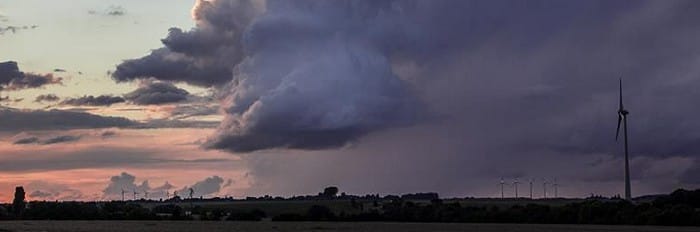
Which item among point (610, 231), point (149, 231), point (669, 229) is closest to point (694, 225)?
point (669, 229)

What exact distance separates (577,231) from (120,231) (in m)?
86.4

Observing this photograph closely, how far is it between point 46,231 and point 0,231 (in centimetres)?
925

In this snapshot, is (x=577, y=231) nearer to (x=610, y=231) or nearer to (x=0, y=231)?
(x=610, y=231)

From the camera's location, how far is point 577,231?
200 meters

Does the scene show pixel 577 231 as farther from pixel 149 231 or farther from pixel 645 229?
pixel 149 231

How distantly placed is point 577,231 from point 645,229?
492 inches

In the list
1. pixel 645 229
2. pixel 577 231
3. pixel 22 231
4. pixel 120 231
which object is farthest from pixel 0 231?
pixel 645 229

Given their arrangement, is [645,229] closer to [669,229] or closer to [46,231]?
[669,229]

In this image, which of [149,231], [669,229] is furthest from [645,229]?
[149,231]

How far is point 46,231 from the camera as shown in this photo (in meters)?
197

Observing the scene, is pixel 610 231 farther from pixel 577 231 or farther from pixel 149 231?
pixel 149 231

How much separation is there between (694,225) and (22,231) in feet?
415

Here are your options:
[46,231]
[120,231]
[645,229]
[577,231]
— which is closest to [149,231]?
[120,231]

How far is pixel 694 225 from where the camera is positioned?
19988cm
